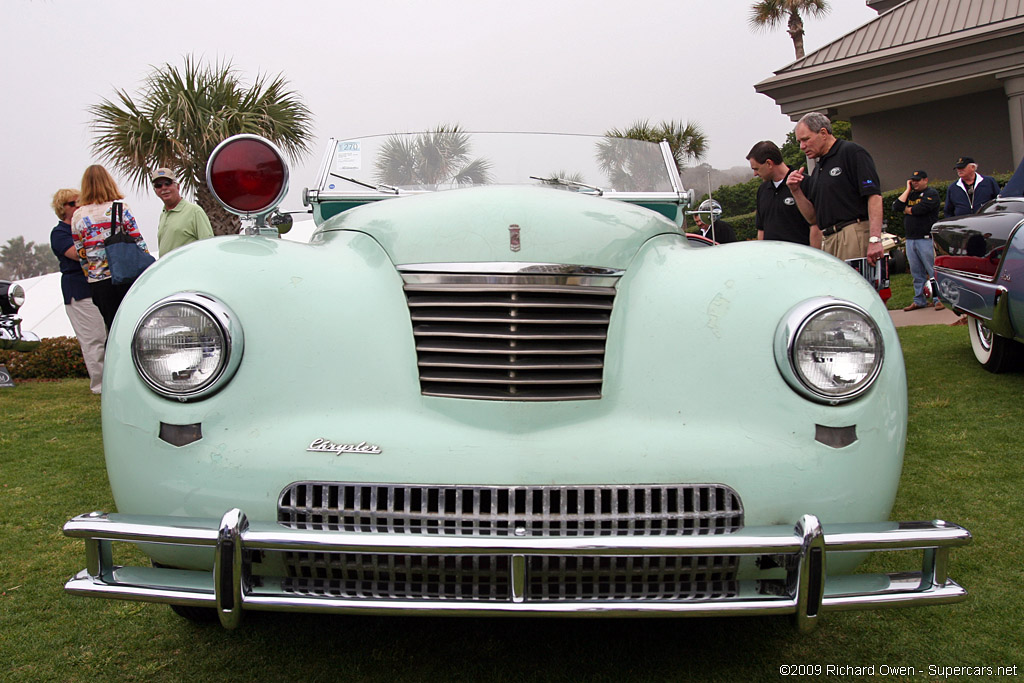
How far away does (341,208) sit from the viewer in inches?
130

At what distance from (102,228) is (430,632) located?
4.50 m

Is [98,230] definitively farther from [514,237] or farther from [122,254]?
[514,237]

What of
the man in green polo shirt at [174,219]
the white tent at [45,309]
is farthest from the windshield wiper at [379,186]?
the white tent at [45,309]

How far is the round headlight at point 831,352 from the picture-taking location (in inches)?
70.8

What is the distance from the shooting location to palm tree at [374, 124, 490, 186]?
133 inches

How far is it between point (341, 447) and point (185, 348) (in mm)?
461

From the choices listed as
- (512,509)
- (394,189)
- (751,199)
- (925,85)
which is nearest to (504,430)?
(512,509)

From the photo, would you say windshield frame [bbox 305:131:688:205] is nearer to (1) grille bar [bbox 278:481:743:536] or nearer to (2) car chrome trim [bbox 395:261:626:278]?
(2) car chrome trim [bbox 395:261:626:278]

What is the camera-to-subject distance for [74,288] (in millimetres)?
6402

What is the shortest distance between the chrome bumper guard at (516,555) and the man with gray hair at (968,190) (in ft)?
25.4

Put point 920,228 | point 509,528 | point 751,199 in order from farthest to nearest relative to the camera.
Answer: point 751,199 < point 920,228 < point 509,528

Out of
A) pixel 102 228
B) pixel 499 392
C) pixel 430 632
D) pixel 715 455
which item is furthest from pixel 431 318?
pixel 102 228

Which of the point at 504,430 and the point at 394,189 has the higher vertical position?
the point at 394,189

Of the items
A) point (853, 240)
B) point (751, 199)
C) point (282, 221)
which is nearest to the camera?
point (282, 221)
